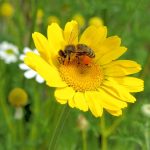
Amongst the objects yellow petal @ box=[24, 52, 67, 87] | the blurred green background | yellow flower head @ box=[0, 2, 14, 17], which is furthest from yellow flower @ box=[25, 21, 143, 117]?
yellow flower head @ box=[0, 2, 14, 17]

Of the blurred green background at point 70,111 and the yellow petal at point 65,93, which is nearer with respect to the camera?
the yellow petal at point 65,93

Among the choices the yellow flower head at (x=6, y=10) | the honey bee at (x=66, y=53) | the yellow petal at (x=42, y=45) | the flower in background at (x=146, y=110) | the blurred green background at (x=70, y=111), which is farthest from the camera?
the yellow flower head at (x=6, y=10)

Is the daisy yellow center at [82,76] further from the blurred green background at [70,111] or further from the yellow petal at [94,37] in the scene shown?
the blurred green background at [70,111]

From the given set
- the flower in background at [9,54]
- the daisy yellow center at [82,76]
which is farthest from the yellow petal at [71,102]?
the flower in background at [9,54]

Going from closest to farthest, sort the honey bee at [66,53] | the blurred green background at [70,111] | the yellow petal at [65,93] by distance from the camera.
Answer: the yellow petal at [65,93]
the honey bee at [66,53]
the blurred green background at [70,111]

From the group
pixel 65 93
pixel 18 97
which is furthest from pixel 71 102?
pixel 18 97

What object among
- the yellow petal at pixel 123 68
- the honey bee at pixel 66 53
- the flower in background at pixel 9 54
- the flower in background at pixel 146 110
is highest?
the flower in background at pixel 9 54

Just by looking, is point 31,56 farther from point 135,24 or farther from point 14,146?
point 135,24

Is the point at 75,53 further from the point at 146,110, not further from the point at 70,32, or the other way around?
the point at 146,110

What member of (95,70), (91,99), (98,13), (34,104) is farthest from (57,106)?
(98,13)
